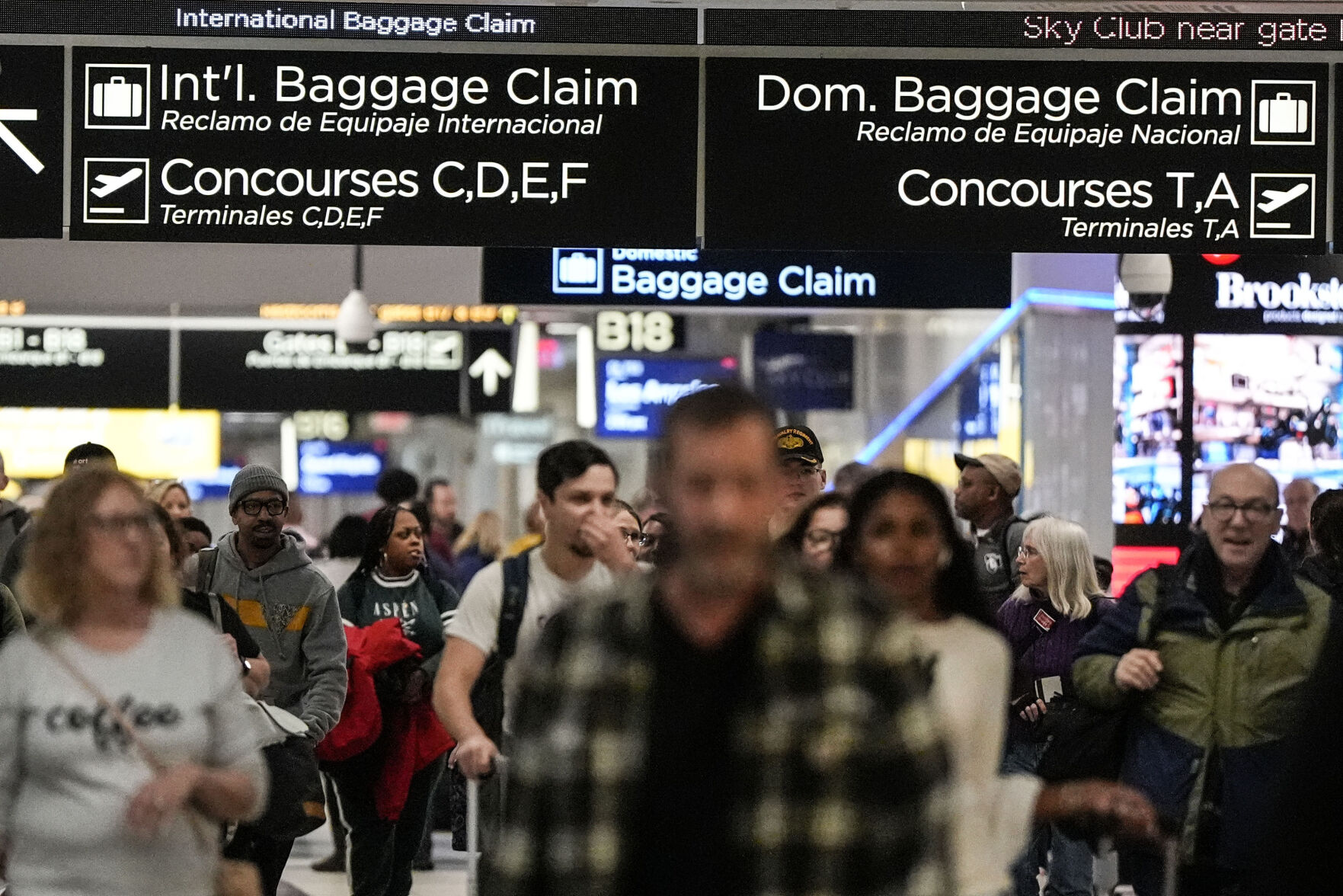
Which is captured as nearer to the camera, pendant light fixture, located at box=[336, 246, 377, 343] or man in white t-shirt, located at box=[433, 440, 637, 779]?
man in white t-shirt, located at box=[433, 440, 637, 779]

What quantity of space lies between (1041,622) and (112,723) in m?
4.50

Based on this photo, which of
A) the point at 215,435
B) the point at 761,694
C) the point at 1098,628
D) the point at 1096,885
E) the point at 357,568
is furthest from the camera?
the point at 215,435

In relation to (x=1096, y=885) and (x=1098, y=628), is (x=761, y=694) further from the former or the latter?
(x=1096, y=885)

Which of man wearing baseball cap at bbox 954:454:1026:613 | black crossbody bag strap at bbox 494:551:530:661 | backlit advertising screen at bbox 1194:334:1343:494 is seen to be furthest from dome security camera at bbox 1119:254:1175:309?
black crossbody bag strap at bbox 494:551:530:661

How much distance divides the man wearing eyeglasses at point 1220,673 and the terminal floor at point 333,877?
17.3 feet

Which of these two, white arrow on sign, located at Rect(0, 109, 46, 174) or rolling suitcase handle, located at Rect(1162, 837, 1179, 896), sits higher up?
white arrow on sign, located at Rect(0, 109, 46, 174)

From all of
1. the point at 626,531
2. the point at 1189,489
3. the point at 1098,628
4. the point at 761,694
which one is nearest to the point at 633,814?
the point at 761,694

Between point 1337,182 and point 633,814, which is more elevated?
point 1337,182

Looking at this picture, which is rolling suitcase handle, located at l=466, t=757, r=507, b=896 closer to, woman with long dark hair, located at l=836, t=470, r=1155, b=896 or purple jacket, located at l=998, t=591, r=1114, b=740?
woman with long dark hair, located at l=836, t=470, r=1155, b=896

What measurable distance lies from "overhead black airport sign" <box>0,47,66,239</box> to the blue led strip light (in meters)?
7.25

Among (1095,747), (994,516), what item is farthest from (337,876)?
(1095,747)

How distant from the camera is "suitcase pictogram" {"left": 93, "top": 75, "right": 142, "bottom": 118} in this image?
24.6 ft

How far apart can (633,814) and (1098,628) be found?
10.3 ft

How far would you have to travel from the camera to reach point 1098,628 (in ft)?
17.6
